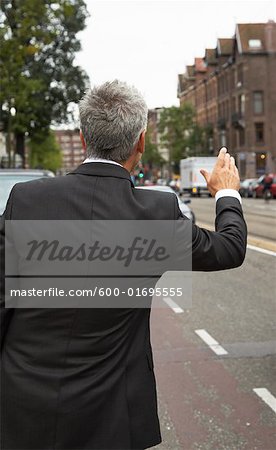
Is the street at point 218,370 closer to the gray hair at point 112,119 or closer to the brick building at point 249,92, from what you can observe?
the gray hair at point 112,119

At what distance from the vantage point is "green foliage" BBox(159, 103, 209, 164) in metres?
59.3

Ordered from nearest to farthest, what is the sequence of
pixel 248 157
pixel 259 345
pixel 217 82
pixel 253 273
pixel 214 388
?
1. pixel 214 388
2. pixel 259 345
3. pixel 253 273
4. pixel 248 157
5. pixel 217 82

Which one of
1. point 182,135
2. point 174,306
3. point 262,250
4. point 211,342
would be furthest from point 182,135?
point 211,342

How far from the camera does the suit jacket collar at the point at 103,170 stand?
1.98 metres

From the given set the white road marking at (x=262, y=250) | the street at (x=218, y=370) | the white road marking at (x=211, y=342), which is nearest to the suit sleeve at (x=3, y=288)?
the street at (x=218, y=370)

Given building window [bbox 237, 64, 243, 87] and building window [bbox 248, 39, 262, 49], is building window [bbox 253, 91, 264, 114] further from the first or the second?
building window [bbox 248, 39, 262, 49]

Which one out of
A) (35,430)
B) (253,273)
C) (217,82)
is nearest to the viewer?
(35,430)

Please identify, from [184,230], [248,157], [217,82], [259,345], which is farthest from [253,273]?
[217,82]

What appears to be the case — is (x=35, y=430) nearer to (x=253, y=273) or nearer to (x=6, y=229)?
(x=6, y=229)

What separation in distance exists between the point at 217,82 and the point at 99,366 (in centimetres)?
7139

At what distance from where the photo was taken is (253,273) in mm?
10445

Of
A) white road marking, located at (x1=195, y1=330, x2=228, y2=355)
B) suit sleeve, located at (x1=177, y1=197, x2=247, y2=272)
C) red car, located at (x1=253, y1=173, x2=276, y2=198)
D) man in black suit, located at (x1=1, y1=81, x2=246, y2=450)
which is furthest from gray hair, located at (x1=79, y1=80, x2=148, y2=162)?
red car, located at (x1=253, y1=173, x2=276, y2=198)

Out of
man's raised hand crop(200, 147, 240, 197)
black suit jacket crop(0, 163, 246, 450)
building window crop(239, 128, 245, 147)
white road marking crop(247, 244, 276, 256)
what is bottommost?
white road marking crop(247, 244, 276, 256)

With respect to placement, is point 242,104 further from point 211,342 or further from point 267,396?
point 267,396
